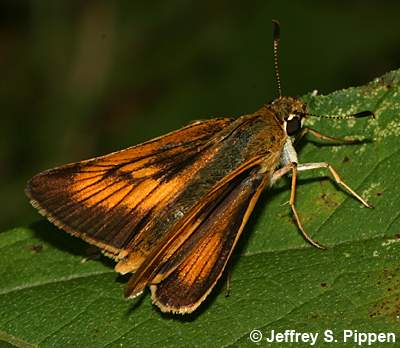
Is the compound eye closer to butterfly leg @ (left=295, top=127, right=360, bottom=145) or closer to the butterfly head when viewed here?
the butterfly head

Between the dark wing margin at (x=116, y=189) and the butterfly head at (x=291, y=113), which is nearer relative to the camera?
the dark wing margin at (x=116, y=189)

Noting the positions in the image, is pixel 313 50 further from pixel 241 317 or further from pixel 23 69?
pixel 241 317

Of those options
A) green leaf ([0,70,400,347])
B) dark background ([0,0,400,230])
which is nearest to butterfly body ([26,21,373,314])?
green leaf ([0,70,400,347])

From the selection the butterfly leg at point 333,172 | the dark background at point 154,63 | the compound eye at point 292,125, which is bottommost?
the dark background at point 154,63

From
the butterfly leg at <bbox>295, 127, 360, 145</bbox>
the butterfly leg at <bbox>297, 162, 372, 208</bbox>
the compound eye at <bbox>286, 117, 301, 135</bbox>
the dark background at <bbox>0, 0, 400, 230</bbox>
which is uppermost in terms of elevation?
the compound eye at <bbox>286, 117, 301, 135</bbox>

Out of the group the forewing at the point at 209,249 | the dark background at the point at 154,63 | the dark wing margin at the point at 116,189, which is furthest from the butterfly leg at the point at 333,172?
the dark background at the point at 154,63

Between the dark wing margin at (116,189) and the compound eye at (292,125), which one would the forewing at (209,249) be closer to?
the dark wing margin at (116,189)

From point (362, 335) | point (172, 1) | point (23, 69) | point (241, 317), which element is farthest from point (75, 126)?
point (362, 335)

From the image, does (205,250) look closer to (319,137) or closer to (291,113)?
(291,113)
